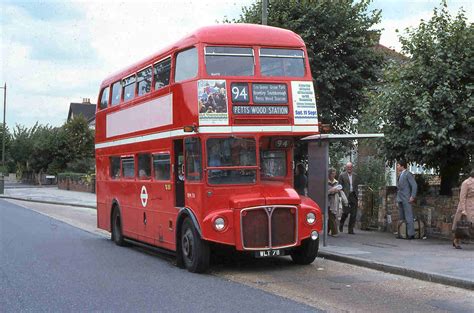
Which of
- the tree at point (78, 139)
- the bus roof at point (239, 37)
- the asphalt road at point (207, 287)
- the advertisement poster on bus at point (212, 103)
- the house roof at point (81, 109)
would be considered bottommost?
the asphalt road at point (207, 287)

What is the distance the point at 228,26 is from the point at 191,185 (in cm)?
293

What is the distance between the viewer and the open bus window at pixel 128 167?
45.4ft

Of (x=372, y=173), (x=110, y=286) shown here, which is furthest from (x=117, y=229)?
(x=372, y=173)

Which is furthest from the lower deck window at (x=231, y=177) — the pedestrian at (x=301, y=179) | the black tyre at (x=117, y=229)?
the black tyre at (x=117, y=229)

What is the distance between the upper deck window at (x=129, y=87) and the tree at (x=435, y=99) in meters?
5.99

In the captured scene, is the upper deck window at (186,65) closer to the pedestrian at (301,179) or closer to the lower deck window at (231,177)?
the lower deck window at (231,177)

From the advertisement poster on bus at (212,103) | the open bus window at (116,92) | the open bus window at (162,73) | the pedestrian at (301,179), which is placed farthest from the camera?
the open bus window at (116,92)

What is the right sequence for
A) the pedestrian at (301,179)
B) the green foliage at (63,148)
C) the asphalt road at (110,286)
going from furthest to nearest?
the green foliage at (63,148), the pedestrian at (301,179), the asphalt road at (110,286)

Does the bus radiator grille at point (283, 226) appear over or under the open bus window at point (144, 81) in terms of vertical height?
under

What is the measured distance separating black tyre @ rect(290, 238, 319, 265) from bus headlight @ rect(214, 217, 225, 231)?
69.1 inches

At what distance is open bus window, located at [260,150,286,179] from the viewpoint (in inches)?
422

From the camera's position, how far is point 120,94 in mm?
14711

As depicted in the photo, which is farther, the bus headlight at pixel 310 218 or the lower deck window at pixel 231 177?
the bus headlight at pixel 310 218

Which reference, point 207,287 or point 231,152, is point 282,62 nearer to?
point 231,152
